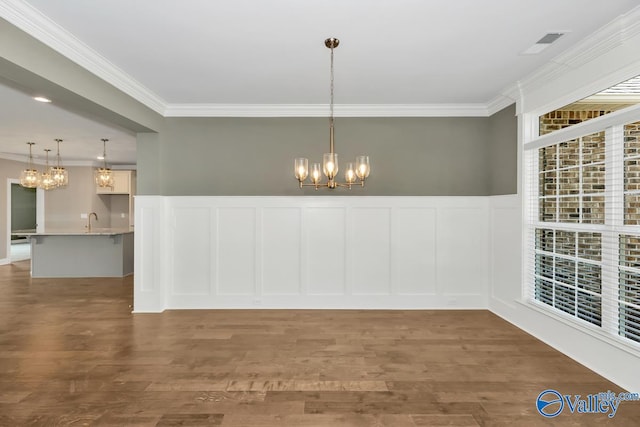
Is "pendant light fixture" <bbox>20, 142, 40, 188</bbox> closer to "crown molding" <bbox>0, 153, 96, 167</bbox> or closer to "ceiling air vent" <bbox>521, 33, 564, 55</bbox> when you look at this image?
"crown molding" <bbox>0, 153, 96, 167</bbox>

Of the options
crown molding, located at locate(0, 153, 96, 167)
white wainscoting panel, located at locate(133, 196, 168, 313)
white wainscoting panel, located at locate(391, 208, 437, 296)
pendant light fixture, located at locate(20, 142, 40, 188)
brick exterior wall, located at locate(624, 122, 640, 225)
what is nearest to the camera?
brick exterior wall, located at locate(624, 122, 640, 225)

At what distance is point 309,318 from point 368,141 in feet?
7.90

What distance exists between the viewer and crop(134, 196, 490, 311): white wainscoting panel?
459cm

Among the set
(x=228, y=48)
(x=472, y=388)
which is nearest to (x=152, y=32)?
(x=228, y=48)

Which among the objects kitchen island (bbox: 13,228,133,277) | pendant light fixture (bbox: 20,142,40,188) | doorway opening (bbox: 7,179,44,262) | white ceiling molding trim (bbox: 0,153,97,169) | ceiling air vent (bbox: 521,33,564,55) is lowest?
kitchen island (bbox: 13,228,133,277)

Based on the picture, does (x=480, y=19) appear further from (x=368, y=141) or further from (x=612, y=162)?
(x=368, y=141)

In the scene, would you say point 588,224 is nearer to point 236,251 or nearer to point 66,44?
point 236,251

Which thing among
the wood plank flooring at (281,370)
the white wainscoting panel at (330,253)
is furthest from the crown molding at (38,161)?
the white wainscoting panel at (330,253)

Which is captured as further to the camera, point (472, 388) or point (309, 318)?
point (309, 318)

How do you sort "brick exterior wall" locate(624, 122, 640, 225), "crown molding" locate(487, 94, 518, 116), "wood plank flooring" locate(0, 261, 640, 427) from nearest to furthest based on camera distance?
"wood plank flooring" locate(0, 261, 640, 427) → "brick exterior wall" locate(624, 122, 640, 225) → "crown molding" locate(487, 94, 518, 116)

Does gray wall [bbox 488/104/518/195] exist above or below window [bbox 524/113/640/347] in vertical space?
above

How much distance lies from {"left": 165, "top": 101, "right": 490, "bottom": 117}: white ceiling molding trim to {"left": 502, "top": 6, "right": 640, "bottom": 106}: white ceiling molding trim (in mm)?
967

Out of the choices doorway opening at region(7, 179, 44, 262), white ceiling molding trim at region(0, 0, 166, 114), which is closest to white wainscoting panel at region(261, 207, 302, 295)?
white ceiling molding trim at region(0, 0, 166, 114)

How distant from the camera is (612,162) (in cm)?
276
